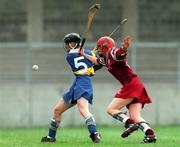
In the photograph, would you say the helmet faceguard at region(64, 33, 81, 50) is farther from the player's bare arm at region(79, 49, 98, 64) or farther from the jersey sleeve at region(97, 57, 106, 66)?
the jersey sleeve at region(97, 57, 106, 66)

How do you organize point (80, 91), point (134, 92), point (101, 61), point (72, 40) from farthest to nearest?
point (72, 40)
point (80, 91)
point (101, 61)
point (134, 92)

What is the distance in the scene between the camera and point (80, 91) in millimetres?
15109

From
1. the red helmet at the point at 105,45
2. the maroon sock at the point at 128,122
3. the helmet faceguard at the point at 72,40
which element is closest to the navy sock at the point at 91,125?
the maroon sock at the point at 128,122

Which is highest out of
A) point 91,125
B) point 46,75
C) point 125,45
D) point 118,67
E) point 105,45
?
point 46,75

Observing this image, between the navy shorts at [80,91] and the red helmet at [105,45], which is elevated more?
the red helmet at [105,45]

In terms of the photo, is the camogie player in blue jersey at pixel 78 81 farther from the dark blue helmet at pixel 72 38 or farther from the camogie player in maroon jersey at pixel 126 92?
the camogie player in maroon jersey at pixel 126 92

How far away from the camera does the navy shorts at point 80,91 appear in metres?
15.1

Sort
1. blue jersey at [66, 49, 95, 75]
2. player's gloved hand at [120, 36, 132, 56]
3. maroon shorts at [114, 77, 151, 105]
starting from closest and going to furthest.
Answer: player's gloved hand at [120, 36, 132, 56], maroon shorts at [114, 77, 151, 105], blue jersey at [66, 49, 95, 75]

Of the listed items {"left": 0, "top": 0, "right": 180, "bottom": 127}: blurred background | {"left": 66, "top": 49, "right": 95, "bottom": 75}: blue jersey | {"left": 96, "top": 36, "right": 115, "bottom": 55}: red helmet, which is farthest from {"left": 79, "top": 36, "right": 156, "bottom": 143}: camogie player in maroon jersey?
{"left": 0, "top": 0, "right": 180, "bottom": 127}: blurred background

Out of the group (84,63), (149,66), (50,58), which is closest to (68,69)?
(50,58)

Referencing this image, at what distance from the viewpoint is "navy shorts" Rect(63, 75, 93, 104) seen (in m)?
15.1

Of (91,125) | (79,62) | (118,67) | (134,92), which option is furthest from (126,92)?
(79,62)

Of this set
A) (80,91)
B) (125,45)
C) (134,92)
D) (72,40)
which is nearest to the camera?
(125,45)

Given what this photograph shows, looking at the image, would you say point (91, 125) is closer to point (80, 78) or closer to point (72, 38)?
point (80, 78)
